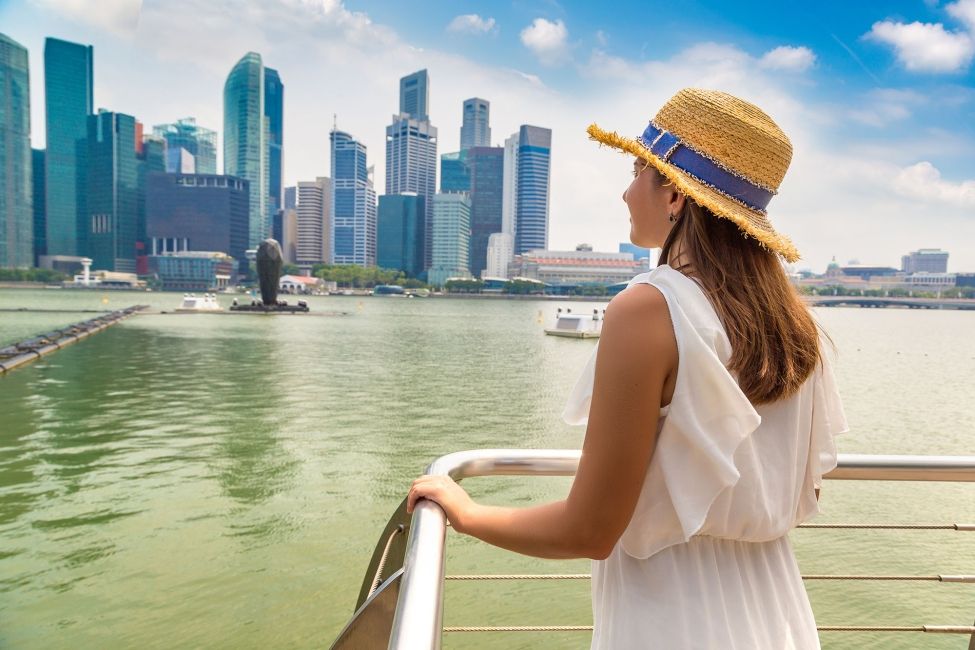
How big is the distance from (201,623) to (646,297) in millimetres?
3705

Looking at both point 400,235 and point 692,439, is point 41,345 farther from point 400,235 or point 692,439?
point 400,235

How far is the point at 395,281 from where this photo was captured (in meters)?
93.1

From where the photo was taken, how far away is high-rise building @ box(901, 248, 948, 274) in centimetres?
11019

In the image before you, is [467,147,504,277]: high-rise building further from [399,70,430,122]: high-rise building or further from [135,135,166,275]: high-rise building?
[135,135,166,275]: high-rise building

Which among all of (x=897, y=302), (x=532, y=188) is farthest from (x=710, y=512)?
(x=532, y=188)

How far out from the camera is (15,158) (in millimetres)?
63625

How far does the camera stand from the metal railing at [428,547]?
2.20 ft

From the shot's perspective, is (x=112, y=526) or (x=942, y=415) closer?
(x=112, y=526)

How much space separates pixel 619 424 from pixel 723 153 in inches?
14.4

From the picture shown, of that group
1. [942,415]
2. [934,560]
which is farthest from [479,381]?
[934,560]

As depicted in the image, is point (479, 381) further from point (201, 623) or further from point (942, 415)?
point (201, 623)

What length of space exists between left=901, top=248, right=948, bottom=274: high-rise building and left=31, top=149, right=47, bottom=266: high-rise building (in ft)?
405

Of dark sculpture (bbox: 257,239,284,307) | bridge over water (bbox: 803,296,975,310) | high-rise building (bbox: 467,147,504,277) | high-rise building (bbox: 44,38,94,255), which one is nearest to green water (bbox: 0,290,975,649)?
dark sculpture (bbox: 257,239,284,307)

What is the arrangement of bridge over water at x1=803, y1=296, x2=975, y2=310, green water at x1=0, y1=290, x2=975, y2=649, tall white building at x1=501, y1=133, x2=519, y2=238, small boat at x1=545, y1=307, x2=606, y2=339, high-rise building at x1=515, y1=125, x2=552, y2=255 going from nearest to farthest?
green water at x1=0, y1=290, x2=975, y2=649
small boat at x1=545, y1=307, x2=606, y2=339
bridge over water at x1=803, y1=296, x2=975, y2=310
high-rise building at x1=515, y1=125, x2=552, y2=255
tall white building at x1=501, y1=133, x2=519, y2=238
